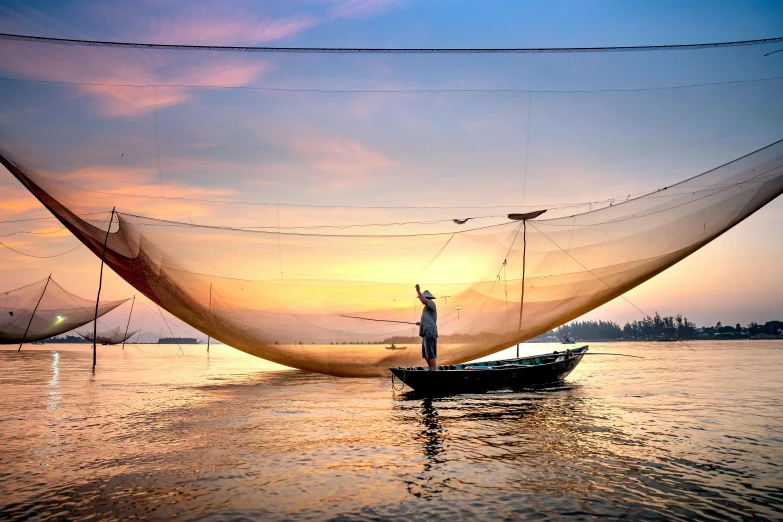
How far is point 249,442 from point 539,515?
13.4 feet

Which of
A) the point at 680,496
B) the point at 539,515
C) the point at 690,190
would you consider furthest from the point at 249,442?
→ the point at 690,190

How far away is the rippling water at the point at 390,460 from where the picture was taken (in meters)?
4.24

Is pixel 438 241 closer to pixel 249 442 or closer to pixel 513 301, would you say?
pixel 513 301

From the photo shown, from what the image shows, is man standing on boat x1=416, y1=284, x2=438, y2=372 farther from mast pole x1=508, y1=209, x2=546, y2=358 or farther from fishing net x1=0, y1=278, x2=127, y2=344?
fishing net x1=0, y1=278, x2=127, y2=344

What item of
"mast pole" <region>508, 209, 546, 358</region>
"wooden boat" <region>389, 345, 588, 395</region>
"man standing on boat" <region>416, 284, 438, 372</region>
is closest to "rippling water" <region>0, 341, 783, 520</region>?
"wooden boat" <region>389, 345, 588, 395</region>

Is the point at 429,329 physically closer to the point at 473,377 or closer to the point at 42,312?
the point at 473,377

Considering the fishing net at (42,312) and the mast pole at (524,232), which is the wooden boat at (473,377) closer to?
the mast pole at (524,232)

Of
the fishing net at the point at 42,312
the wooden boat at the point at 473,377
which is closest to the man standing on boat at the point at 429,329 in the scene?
the wooden boat at the point at 473,377

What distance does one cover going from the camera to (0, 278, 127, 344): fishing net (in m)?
37.4

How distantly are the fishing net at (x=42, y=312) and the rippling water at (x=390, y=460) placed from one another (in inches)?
1195

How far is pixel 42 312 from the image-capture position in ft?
131

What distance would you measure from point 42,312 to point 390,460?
42306 mm

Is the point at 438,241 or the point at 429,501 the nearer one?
the point at 429,501

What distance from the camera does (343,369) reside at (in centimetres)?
1388
